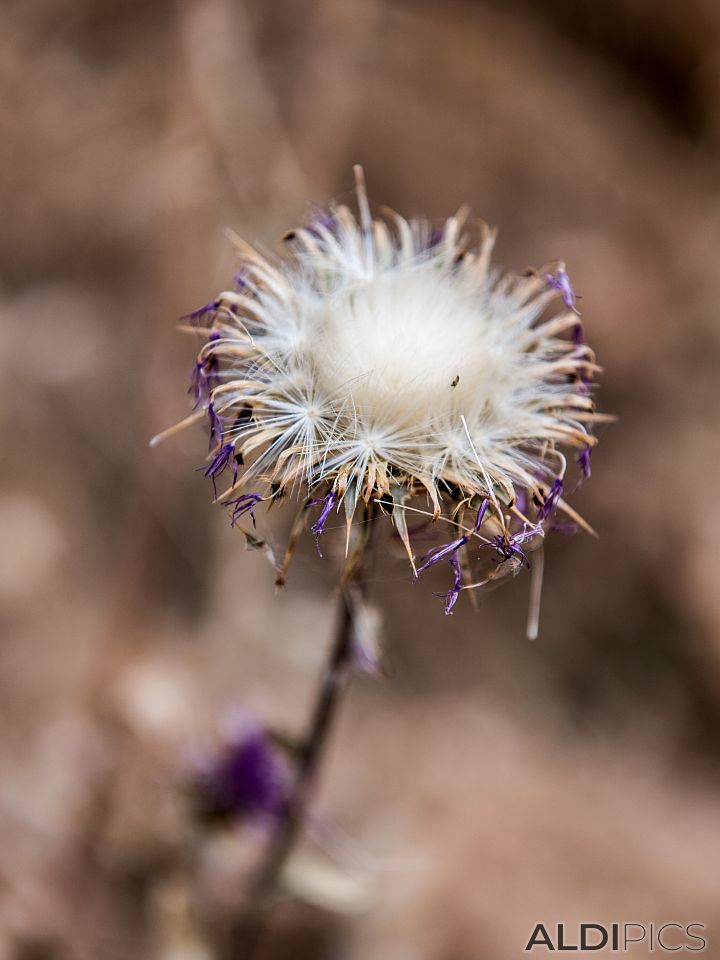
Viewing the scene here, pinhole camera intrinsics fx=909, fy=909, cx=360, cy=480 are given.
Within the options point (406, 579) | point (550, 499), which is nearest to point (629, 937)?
point (406, 579)

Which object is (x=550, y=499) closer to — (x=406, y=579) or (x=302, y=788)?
(x=302, y=788)

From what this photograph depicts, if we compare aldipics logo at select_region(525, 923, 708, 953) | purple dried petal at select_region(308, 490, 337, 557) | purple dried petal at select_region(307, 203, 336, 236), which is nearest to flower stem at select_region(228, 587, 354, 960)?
purple dried petal at select_region(308, 490, 337, 557)

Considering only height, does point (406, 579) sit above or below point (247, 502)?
above

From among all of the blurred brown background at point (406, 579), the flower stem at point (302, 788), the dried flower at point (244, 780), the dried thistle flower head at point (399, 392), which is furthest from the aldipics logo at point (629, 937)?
the dried thistle flower head at point (399, 392)

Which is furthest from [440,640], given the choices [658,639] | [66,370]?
[66,370]

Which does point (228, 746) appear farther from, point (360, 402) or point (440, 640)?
point (440, 640)
